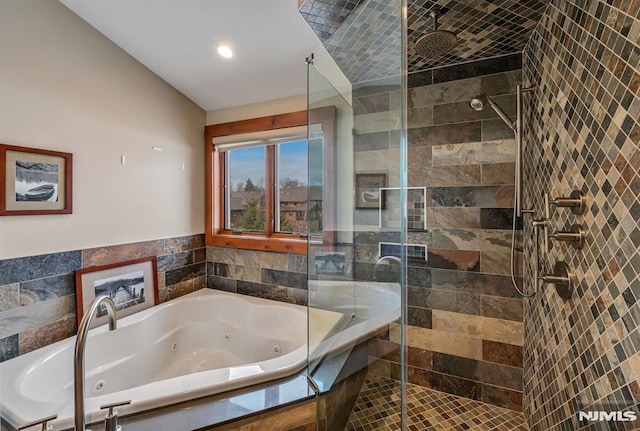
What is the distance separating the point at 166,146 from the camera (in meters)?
2.37

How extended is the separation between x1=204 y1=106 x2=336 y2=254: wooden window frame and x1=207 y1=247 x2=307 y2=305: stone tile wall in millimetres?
74

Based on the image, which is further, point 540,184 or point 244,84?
point 244,84

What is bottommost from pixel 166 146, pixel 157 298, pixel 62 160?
pixel 157 298

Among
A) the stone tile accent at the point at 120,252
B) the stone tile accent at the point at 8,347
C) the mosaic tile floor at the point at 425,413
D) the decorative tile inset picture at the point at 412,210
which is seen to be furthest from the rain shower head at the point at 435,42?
the stone tile accent at the point at 8,347

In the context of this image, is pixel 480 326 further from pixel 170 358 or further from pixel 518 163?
pixel 170 358

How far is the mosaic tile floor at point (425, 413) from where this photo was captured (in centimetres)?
149

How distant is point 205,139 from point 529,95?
100 inches

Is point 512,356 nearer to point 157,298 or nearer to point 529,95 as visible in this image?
point 529,95

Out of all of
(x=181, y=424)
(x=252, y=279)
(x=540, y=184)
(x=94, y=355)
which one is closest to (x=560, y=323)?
(x=540, y=184)

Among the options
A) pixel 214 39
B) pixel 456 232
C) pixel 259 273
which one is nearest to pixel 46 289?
pixel 259 273

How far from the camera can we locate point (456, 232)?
1.87 meters

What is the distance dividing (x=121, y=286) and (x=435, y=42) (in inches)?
102

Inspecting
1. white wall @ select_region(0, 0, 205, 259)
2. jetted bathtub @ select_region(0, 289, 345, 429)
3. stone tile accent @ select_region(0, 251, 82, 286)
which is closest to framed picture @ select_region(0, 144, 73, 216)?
white wall @ select_region(0, 0, 205, 259)

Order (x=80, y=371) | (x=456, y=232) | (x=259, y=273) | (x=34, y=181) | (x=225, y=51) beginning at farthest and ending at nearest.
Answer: (x=259, y=273)
(x=225, y=51)
(x=456, y=232)
(x=34, y=181)
(x=80, y=371)
